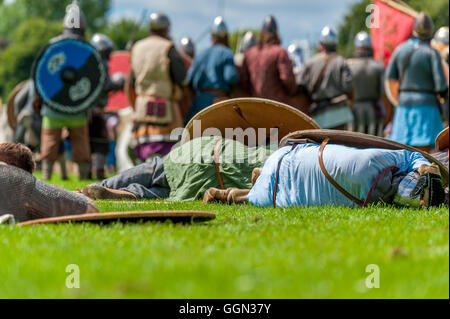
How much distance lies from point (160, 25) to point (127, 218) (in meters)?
5.26

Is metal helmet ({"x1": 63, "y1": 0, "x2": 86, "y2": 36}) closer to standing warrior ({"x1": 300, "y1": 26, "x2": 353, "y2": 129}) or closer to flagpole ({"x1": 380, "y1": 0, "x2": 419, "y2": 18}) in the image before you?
standing warrior ({"x1": 300, "y1": 26, "x2": 353, "y2": 129})

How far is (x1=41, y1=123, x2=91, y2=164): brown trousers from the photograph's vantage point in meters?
8.15

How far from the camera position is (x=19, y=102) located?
8930 millimetres

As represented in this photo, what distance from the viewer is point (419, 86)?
7.61 metres

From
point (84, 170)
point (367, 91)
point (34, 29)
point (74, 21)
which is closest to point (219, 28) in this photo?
point (74, 21)

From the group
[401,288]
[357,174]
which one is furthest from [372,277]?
[357,174]

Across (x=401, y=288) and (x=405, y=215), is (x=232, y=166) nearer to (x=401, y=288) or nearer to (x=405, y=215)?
(x=405, y=215)

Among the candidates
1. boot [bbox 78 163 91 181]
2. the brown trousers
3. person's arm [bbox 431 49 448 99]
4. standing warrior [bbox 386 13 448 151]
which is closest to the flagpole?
standing warrior [bbox 386 13 448 151]

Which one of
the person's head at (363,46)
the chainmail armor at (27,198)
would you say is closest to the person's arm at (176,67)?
the person's head at (363,46)

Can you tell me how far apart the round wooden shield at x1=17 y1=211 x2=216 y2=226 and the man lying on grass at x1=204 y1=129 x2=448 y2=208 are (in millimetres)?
1041

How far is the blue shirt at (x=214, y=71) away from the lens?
800cm

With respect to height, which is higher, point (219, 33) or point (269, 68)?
point (219, 33)

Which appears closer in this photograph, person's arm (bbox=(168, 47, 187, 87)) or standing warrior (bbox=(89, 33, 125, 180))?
person's arm (bbox=(168, 47, 187, 87))

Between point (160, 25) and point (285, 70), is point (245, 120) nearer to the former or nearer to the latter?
point (285, 70)
